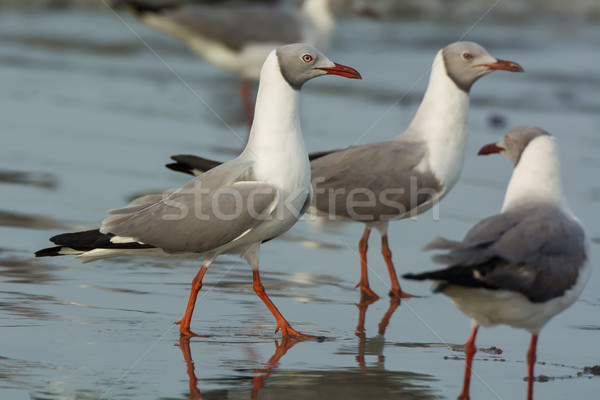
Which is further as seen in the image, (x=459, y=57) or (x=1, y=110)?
(x=1, y=110)

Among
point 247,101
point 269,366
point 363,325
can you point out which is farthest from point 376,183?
point 247,101

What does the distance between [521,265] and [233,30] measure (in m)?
7.87

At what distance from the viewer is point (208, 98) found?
39.1 feet

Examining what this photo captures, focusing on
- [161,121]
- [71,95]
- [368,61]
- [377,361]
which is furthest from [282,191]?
[368,61]

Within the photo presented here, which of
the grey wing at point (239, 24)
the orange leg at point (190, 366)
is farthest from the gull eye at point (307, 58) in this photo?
the grey wing at point (239, 24)

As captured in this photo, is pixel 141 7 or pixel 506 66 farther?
pixel 141 7

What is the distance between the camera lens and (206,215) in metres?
4.83

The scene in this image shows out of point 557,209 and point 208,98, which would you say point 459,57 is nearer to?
point 557,209

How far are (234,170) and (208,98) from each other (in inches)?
282

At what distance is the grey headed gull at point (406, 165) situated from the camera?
589cm

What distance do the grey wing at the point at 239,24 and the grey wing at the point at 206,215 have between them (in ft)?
21.5

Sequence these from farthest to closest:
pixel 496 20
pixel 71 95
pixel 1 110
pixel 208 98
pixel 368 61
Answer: pixel 496 20 → pixel 368 61 → pixel 208 98 → pixel 71 95 → pixel 1 110

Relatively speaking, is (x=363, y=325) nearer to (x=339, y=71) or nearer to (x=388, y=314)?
(x=388, y=314)

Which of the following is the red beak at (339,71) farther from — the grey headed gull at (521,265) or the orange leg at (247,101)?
the orange leg at (247,101)
